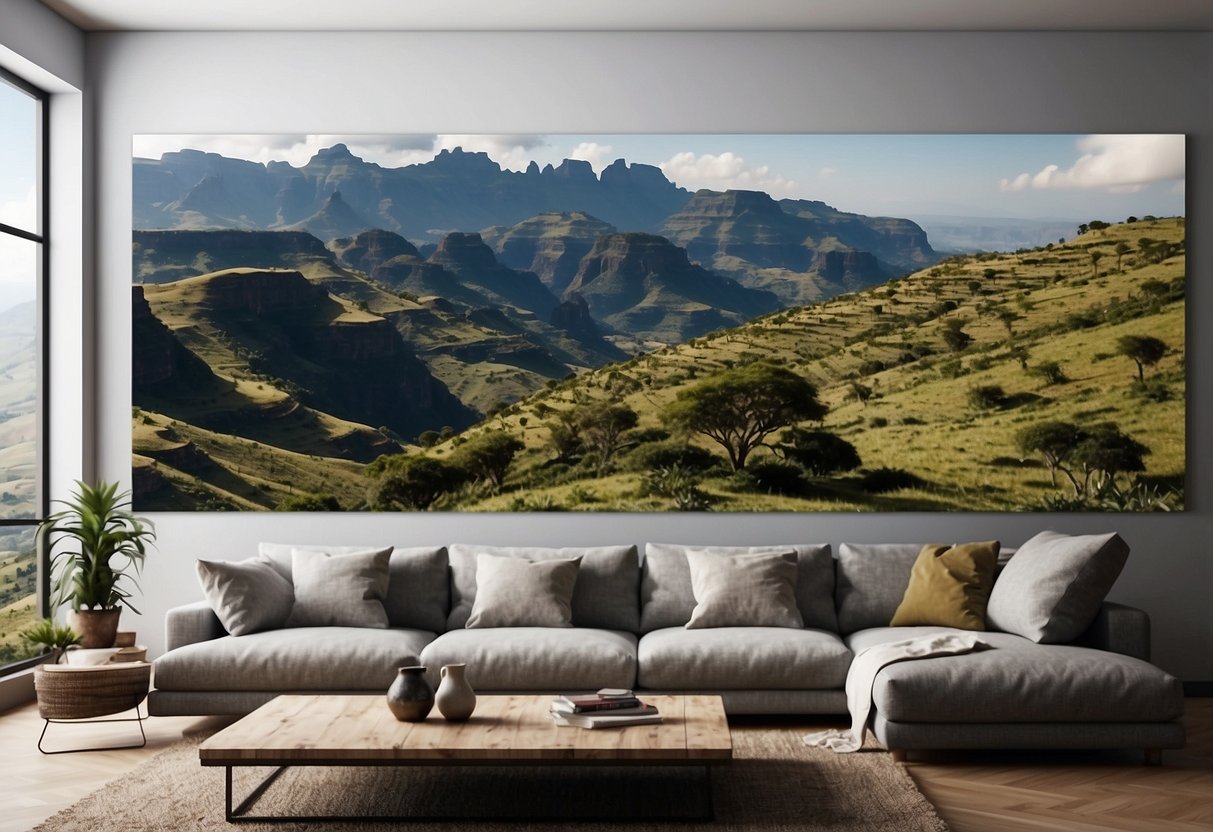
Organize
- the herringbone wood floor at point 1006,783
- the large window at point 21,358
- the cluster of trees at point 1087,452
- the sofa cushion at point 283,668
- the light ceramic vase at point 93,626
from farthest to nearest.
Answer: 1. the cluster of trees at point 1087,452
2. the large window at point 21,358
3. the light ceramic vase at point 93,626
4. the sofa cushion at point 283,668
5. the herringbone wood floor at point 1006,783

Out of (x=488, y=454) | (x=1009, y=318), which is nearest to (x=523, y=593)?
(x=488, y=454)

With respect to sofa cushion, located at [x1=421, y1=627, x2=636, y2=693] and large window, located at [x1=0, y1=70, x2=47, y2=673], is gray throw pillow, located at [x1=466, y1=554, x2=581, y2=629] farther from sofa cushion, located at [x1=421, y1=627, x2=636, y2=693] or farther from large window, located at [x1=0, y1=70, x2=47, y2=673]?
large window, located at [x1=0, y1=70, x2=47, y2=673]

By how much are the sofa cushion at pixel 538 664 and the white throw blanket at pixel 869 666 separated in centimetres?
89

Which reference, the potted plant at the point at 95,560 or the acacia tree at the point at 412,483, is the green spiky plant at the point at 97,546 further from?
the acacia tree at the point at 412,483

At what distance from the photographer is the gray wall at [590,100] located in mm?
6441

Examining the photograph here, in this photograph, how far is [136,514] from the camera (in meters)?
6.49

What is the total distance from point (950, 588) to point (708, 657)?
1225 mm

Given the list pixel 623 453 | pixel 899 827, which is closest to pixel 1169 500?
pixel 623 453

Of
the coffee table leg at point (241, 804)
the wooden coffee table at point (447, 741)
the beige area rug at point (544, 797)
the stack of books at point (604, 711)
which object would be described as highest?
the stack of books at point (604, 711)

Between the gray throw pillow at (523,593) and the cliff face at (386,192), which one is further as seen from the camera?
the cliff face at (386,192)

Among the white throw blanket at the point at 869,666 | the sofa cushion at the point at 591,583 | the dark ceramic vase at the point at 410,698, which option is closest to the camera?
the dark ceramic vase at the point at 410,698

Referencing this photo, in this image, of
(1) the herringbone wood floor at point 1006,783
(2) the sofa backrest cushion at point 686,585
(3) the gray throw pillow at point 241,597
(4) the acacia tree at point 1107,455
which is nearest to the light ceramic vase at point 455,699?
(1) the herringbone wood floor at point 1006,783

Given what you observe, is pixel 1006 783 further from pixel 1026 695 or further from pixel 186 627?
pixel 186 627

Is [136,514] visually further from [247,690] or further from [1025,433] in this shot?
[1025,433]
